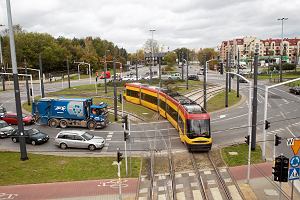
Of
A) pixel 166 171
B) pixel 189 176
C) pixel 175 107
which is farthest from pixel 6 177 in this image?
pixel 175 107

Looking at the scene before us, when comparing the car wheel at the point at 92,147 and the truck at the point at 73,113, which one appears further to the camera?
the truck at the point at 73,113

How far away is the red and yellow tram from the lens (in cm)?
2553

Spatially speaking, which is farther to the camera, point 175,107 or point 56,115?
point 56,115

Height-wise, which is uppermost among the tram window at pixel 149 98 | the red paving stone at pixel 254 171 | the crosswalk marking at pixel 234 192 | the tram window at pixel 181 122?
the tram window at pixel 149 98

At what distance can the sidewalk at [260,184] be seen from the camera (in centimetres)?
1857

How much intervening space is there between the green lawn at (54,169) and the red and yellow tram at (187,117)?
15.6 feet

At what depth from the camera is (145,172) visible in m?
22.7

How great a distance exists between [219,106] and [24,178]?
3083 centimetres

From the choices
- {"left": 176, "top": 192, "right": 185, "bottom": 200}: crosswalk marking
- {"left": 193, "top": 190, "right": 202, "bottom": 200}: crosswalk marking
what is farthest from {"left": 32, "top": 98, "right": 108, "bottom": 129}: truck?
A: {"left": 193, "top": 190, "right": 202, "bottom": 200}: crosswalk marking

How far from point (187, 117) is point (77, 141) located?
32.4 feet

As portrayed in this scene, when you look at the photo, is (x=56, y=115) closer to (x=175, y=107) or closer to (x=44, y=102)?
(x=44, y=102)

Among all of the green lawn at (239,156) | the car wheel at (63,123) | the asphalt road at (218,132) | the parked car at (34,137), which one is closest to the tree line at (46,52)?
the asphalt road at (218,132)

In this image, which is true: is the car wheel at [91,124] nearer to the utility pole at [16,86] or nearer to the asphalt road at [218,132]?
the asphalt road at [218,132]

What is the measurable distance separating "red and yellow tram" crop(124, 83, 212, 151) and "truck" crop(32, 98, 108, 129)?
7364 millimetres
